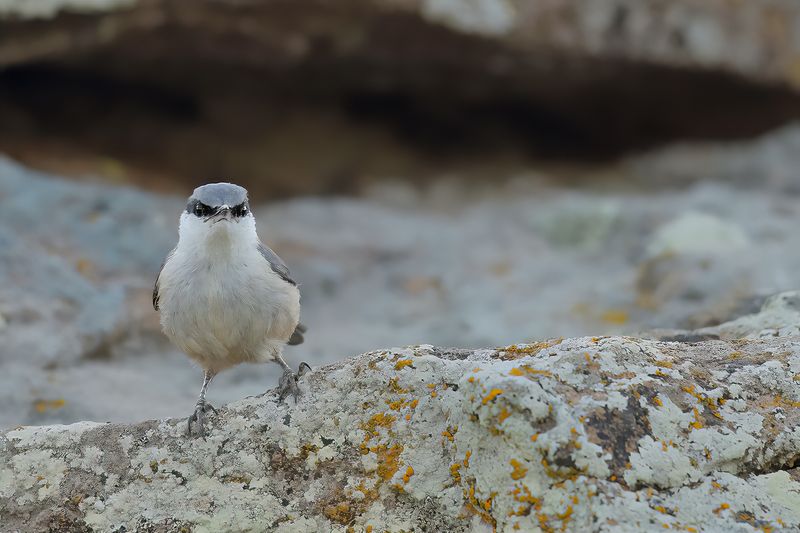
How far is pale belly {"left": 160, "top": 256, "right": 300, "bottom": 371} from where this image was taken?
388 centimetres

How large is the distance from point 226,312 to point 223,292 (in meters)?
0.09

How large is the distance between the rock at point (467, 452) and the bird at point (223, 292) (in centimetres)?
65

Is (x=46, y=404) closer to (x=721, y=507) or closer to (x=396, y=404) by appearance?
(x=396, y=404)

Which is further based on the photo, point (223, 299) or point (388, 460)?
point (223, 299)

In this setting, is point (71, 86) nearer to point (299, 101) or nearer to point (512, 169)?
point (299, 101)

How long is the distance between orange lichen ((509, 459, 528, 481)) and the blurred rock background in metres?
2.33

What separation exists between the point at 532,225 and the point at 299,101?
310cm

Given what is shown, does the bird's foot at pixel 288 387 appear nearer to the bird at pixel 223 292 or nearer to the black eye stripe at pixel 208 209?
the bird at pixel 223 292

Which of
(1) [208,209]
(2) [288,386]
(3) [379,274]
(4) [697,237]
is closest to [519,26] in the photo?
(4) [697,237]

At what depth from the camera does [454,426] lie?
9.60 ft

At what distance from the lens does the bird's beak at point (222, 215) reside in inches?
156

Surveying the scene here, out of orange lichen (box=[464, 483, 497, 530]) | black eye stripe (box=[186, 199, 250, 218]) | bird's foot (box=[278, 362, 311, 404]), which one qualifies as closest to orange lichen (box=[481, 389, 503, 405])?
orange lichen (box=[464, 483, 497, 530])

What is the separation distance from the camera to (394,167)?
334 inches

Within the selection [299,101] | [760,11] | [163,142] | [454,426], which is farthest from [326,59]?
[454,426]
